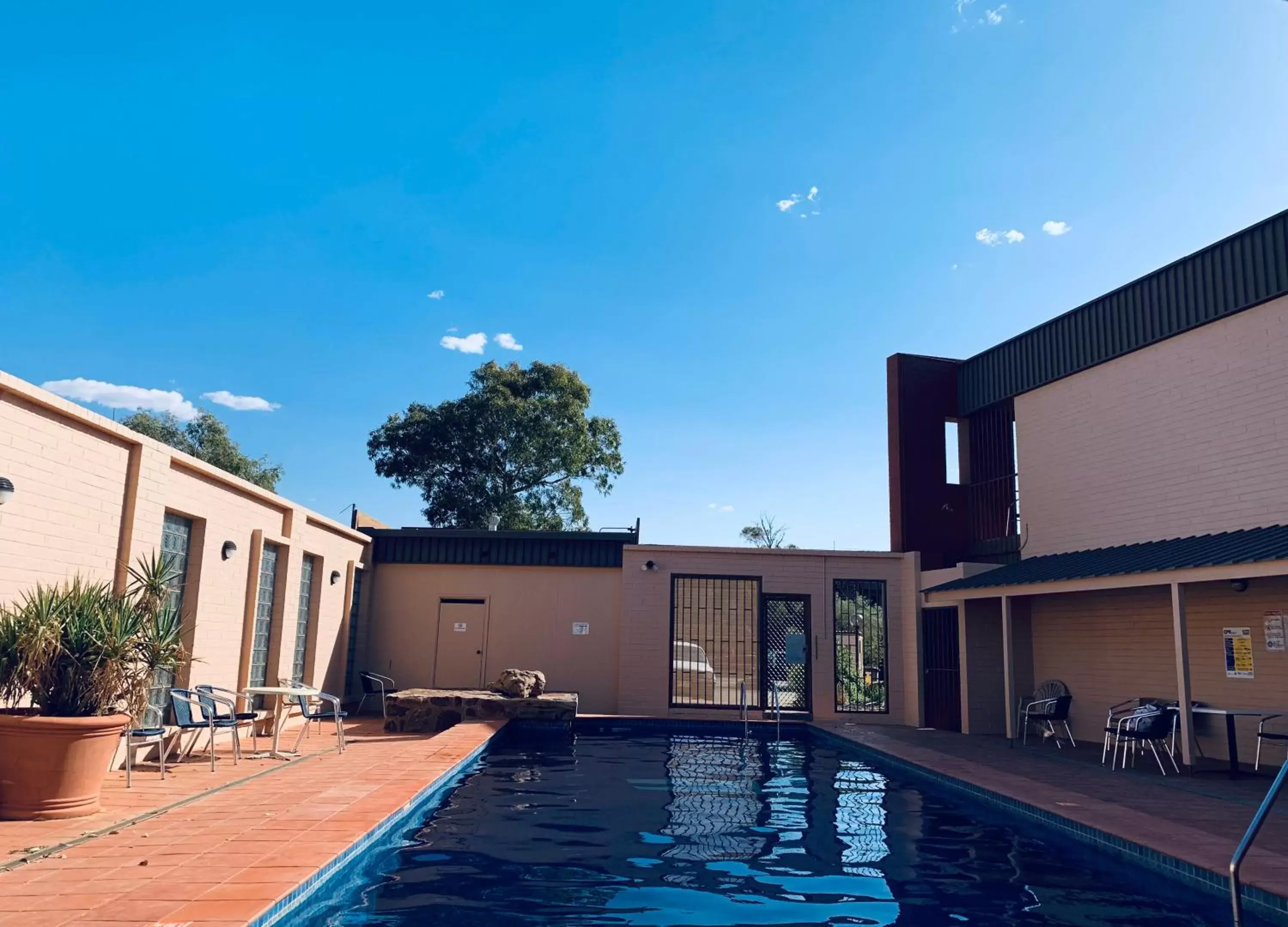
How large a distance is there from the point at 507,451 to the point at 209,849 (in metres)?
22.0

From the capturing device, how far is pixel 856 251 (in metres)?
13.5

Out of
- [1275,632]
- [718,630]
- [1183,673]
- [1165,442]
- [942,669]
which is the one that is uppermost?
A: [1165,442]

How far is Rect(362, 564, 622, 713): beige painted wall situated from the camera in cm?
1519

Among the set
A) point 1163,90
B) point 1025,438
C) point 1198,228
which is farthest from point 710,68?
point 1025,438

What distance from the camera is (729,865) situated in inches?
222

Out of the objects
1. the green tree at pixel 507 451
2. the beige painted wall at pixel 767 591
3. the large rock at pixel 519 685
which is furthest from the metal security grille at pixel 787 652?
the green tree at pixel 507 451

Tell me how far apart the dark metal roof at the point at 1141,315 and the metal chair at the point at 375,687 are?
11138 millimetres

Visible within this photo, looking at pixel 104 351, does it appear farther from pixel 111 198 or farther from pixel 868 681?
pixel 868 681

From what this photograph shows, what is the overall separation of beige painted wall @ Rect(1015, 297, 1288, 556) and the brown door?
9.45 meters

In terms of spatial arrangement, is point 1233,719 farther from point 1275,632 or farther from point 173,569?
point 173,569

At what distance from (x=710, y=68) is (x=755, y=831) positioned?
9.26 meters

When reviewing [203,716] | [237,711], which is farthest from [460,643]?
[203,716]

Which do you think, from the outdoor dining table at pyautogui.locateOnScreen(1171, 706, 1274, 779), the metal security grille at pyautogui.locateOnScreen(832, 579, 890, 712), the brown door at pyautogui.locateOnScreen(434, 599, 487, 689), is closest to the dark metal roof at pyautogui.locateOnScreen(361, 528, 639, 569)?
the brown door at pyautogui.locateOnScreen(434, 599, 487, 689)

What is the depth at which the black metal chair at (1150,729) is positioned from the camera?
369 inches
